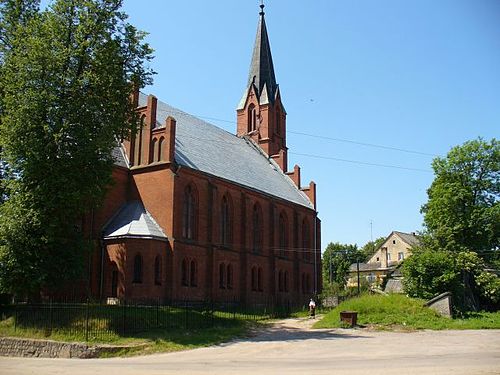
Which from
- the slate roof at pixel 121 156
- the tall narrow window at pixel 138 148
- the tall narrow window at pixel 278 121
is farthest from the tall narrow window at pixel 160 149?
the tall narrow window at pixel 278 121

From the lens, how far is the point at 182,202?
34.9 metres

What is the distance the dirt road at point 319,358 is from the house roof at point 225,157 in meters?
16.8

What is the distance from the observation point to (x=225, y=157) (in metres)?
44.3

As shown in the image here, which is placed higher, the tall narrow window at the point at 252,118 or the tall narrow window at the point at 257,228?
the tall narrow window at the point at 252,118

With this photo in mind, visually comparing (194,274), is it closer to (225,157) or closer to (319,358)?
(225,157)

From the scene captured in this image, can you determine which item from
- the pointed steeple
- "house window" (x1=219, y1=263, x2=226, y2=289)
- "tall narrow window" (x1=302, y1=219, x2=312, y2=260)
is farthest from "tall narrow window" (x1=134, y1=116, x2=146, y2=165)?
the pointed steeple

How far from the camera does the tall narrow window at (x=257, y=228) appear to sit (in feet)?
143

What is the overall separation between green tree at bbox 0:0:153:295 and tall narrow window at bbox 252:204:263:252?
18.4 metres

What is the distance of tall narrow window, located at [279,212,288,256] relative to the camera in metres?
47.4

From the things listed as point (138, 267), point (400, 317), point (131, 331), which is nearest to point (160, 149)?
point (138, 267)

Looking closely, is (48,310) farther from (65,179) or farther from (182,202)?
(182,202)

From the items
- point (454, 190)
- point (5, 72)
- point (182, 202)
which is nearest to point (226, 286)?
point (182, 202)

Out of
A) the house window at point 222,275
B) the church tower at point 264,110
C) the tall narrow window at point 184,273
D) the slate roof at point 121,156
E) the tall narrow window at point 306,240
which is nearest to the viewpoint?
the tall narrow window at point 184,273

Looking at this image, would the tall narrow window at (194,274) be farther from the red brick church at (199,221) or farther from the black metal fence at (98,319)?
the black metal fence at (98,319)
